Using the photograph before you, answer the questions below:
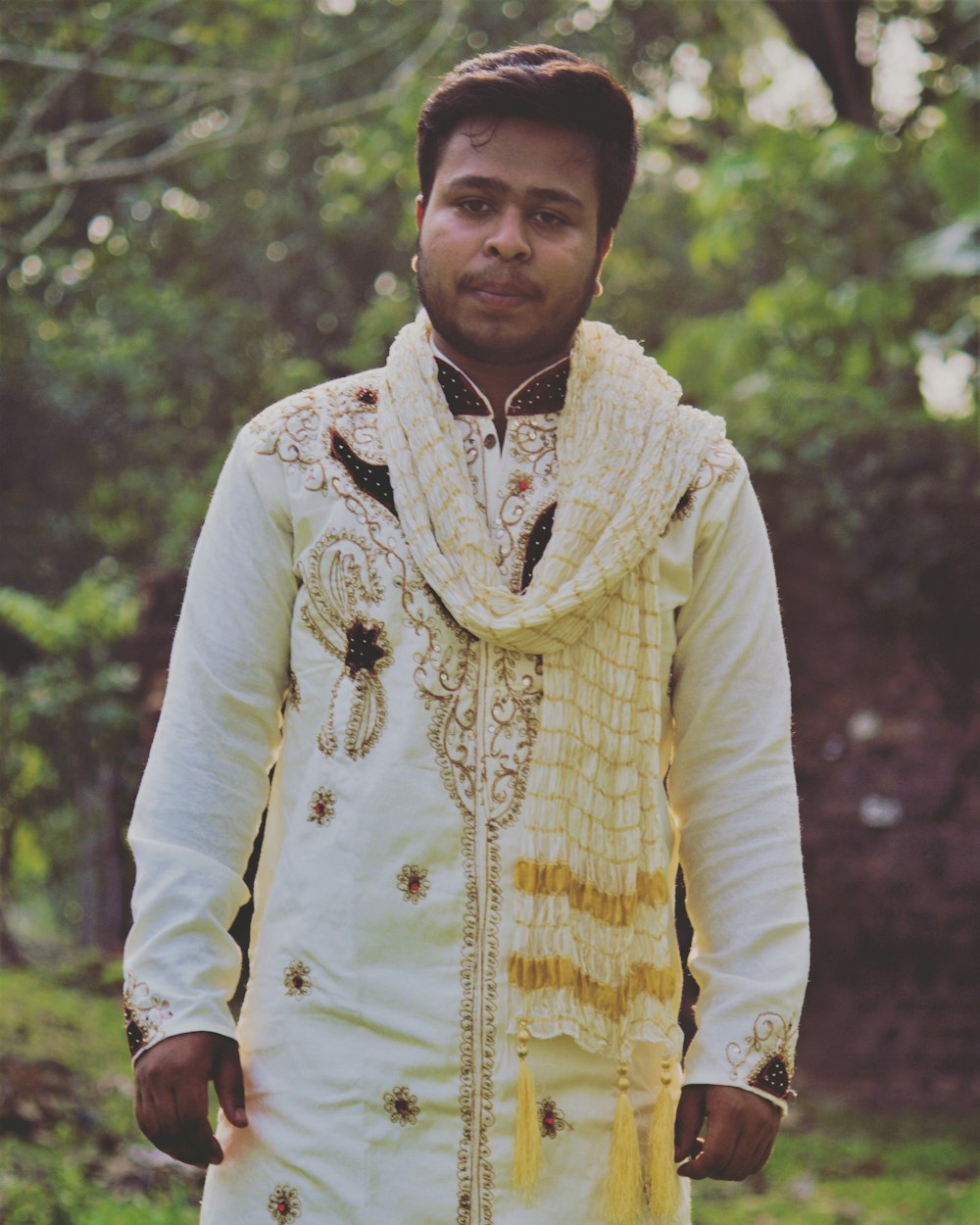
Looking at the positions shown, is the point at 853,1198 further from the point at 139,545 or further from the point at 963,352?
the point at 139,545

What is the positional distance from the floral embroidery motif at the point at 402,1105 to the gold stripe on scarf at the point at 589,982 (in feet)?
0.61

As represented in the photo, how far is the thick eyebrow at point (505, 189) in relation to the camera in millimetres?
2150

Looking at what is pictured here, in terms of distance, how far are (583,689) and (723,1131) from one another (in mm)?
580

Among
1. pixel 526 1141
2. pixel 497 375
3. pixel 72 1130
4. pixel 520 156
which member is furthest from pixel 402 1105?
pixel 72 1130

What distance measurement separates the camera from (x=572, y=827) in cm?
203

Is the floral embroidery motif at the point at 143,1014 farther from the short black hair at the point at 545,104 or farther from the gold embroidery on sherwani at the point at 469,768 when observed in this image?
the short black hair at the point at 545,104

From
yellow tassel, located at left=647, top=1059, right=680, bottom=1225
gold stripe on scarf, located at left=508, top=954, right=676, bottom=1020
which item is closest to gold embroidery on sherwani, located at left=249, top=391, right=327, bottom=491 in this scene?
gold stripe on scarf, located at left=508, top=954, right=676, bottom=1020

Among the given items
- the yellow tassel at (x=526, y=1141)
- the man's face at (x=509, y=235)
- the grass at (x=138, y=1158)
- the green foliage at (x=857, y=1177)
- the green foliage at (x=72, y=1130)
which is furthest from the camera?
the green foliage at (x=857, y=1177)

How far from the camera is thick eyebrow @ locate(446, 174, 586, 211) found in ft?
7.06

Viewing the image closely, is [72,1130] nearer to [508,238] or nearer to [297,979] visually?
[297,979]

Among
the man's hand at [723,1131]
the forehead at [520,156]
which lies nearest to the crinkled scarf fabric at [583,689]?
the man's hand at [723,1131]

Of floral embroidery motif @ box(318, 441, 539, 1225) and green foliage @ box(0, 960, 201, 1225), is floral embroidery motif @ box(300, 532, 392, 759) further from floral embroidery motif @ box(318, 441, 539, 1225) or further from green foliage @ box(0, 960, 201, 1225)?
green foliage @ box(0, 960, 201, 1225)

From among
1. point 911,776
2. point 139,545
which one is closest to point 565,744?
point 911,776

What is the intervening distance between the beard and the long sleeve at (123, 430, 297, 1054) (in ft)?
1.03
